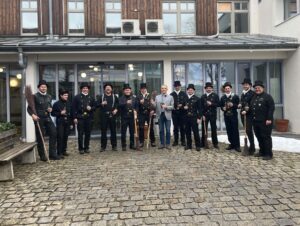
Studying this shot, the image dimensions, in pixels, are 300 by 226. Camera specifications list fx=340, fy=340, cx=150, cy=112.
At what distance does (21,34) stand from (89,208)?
37.2 ft

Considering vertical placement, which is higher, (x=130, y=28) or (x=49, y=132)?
(x=130, y=28)

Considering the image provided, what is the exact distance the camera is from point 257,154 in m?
7.89

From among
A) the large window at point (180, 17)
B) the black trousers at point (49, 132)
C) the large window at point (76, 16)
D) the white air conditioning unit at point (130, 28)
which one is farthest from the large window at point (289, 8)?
the black trousers at point (49, 132)

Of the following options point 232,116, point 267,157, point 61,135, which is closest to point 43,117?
point 61,135

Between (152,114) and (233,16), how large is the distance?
8757 millimetres

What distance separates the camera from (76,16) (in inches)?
562

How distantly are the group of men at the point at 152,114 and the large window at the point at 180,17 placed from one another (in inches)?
252

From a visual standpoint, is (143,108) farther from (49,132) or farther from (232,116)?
(49,132)

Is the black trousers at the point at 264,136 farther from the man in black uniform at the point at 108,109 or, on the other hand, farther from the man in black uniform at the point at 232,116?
the man in black uniform at the point at 108,109

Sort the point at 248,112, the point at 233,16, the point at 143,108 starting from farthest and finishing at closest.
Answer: the point at 233,16
the point at 143,108
the point at 248,112

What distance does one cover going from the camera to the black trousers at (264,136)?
7535mm

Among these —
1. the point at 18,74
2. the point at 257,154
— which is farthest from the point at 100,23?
the point at 257,154

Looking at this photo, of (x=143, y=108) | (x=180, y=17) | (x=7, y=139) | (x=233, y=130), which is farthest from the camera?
(x=180, y=17)

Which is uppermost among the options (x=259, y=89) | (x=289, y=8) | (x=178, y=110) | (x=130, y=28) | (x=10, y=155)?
(x=289, y=8)
